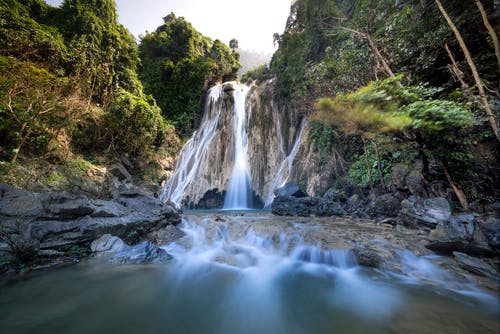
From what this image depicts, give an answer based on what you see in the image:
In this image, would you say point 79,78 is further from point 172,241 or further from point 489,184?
point 489,184

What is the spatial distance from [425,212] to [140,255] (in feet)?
24.6

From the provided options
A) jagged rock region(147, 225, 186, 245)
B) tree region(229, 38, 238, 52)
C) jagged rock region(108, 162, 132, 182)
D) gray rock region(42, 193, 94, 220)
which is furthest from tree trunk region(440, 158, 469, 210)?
tree region(229, 38, 238, 52)

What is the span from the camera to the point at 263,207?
49.8 ft

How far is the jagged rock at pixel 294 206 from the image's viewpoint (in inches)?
371

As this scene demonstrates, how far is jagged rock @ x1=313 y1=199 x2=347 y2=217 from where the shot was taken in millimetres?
8703

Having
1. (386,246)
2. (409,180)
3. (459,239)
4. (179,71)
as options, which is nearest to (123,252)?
(386,246)

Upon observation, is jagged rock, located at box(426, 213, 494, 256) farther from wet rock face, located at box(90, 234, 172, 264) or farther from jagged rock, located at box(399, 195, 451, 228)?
wet rock face, located at box(90, 234, 172, 264)

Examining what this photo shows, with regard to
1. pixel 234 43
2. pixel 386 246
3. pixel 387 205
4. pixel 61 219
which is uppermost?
pixel 234 43

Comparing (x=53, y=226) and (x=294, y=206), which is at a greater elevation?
(x=294, y=206)

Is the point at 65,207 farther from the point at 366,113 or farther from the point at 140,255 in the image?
the point at 366,113

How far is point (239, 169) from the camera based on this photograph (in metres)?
16.8

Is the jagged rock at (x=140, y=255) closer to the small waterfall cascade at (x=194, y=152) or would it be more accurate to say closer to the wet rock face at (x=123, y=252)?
the wet rock face at (x=123, y=252)

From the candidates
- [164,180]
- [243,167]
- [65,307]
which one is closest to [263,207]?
[243,167]

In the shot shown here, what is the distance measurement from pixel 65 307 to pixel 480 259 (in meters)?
6.51
